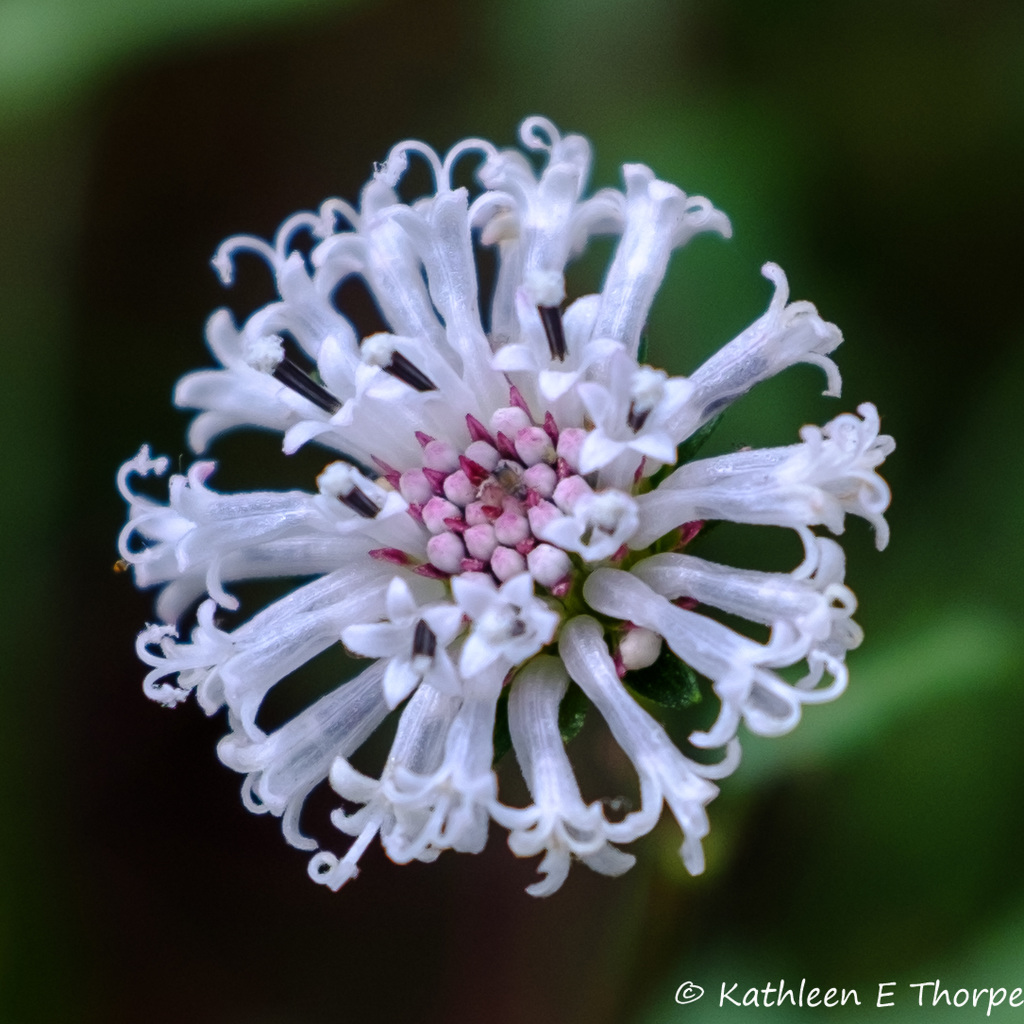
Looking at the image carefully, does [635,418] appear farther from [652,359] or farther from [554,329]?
[652,359]

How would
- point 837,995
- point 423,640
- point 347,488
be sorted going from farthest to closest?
point 837,995
point 347,488
point 423,640

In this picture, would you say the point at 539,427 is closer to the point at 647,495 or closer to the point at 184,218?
the point at 647,495

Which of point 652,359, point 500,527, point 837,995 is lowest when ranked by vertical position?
point 837,995

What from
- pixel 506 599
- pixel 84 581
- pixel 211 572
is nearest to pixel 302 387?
pixel 211 572

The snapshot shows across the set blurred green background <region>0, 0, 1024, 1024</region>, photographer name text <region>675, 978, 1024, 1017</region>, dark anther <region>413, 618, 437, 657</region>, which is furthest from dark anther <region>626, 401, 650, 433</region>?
photographer name text <region>675, 978, 1024, 1017</region>
